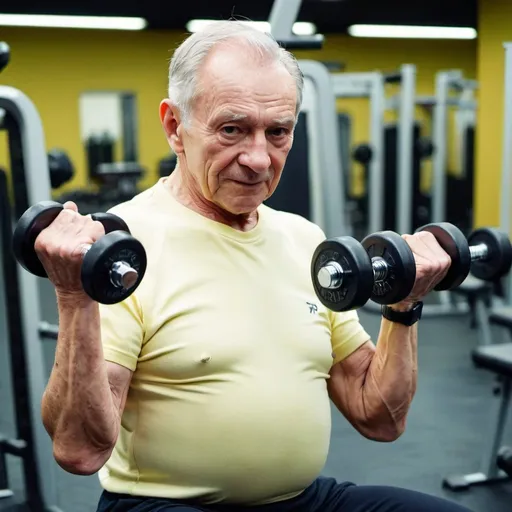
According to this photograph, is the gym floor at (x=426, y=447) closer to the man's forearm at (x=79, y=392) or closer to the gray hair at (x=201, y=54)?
the man's forearm at (x=79, y=392)

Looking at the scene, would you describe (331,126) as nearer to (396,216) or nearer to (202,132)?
(202,132)

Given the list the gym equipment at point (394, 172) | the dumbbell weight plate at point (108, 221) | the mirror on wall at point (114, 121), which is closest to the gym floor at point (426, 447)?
the dumbbell weight plate at point (108, 221)

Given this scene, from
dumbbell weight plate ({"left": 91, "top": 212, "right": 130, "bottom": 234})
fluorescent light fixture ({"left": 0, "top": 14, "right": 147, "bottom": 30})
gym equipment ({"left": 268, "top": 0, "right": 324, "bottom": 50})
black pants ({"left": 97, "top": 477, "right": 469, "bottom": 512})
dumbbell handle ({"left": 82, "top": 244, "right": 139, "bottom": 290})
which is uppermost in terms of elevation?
fluorescent light fixture ({"left": 0, "top": 14, "right": 147, "bottom": 30})

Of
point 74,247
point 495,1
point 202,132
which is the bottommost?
point 74,247

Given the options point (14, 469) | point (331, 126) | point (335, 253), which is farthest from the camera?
point (331, 126)

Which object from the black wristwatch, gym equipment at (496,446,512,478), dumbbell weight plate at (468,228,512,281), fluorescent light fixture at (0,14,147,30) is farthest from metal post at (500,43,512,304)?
fluorescent light fixture at (0,14,147,30)

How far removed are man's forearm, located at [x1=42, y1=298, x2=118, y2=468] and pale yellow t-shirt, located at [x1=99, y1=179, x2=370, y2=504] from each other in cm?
7

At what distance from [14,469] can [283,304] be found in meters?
1.65

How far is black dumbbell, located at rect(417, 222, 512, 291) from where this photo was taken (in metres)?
0.98

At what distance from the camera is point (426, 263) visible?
96 cm

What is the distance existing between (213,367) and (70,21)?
8.44 metres

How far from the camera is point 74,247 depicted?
767 mm

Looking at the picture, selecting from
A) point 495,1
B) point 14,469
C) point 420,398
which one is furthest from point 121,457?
point 495,1

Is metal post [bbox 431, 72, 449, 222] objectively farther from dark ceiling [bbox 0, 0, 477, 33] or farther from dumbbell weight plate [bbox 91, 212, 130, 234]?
dumbbell weight plate [bbox 91, 212, 130, 234]
